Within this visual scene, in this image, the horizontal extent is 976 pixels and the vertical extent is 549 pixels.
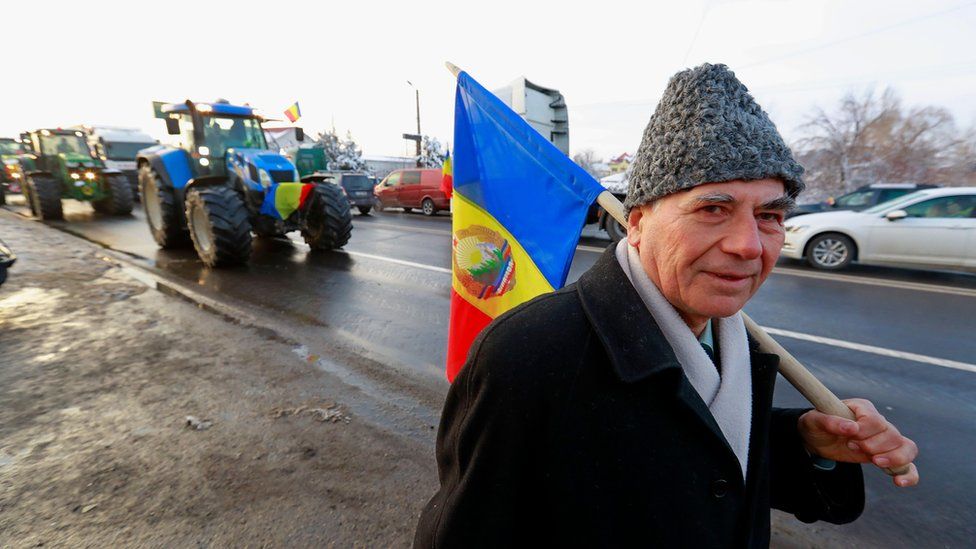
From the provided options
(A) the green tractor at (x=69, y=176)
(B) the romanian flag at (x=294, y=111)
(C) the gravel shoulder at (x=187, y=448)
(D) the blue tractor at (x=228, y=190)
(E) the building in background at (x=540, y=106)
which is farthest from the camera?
(B) the romanian flag at (x=294, y=111)

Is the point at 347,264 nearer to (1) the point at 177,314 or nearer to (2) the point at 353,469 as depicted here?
(1) the point at 177,314

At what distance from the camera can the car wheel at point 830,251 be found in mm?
8289

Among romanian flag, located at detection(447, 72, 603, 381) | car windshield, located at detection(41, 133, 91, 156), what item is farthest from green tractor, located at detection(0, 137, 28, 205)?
romanian flag, located at detection(447, 72, 603, 381)

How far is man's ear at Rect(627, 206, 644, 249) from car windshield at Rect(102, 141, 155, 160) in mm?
23292

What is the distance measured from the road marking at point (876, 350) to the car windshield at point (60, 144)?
1964cm

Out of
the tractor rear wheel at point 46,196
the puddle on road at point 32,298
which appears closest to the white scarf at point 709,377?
the puddle on road at point 32,298

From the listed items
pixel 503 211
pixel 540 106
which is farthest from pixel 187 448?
pixel 540 106

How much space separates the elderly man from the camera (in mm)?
931

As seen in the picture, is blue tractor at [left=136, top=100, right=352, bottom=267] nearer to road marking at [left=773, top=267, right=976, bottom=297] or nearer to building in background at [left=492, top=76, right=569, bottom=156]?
building in background at [left=492, top=76, right=569, bottom=156]

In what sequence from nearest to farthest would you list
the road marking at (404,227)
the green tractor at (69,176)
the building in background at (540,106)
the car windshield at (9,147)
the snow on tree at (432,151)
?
the building in background at (540,106) < the road marking at (404,227) < the green tractor at (69,176) < the car windshield at (9,147) < the snow on tree at (432,151)

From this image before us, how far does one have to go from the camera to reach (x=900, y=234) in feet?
25.8

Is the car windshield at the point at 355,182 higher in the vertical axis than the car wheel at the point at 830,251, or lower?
higher

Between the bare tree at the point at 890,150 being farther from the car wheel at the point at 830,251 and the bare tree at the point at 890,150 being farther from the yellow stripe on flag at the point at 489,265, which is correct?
the yellow stripe on flag at the point at 489,265

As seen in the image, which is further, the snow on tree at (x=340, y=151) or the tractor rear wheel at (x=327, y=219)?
the snow on tree at (x=340, y=151)
